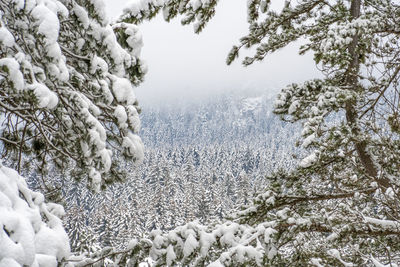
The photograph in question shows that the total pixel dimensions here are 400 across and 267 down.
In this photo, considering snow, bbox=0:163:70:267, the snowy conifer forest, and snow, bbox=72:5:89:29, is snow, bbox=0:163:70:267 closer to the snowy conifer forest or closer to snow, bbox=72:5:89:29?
the snowy conifer forest

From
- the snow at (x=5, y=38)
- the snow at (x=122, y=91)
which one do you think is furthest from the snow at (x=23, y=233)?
the snow at (x=122, y=91)

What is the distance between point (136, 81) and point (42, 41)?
147 centimetres

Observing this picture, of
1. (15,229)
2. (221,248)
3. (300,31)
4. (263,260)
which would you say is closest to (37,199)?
(15,229)

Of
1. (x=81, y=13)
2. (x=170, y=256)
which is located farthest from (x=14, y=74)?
(x=170, y=256)

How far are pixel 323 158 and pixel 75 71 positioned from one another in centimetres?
392

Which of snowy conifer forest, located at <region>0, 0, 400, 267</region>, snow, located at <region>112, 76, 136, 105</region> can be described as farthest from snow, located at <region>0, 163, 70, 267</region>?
snow, located at <region>112, 76, 136, 105</region>

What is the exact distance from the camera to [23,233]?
1524 millimetres

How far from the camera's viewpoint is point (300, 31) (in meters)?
5.84

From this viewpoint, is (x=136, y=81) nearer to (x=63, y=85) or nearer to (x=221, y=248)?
(x=63, y=85)

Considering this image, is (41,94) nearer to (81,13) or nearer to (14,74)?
(14,74)

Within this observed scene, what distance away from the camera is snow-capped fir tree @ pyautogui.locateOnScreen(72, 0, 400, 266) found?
337cm

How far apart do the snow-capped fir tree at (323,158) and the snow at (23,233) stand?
1.55m

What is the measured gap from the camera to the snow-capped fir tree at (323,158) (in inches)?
133

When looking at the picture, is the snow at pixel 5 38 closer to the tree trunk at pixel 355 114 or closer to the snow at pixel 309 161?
the snow at pixel 309 161
